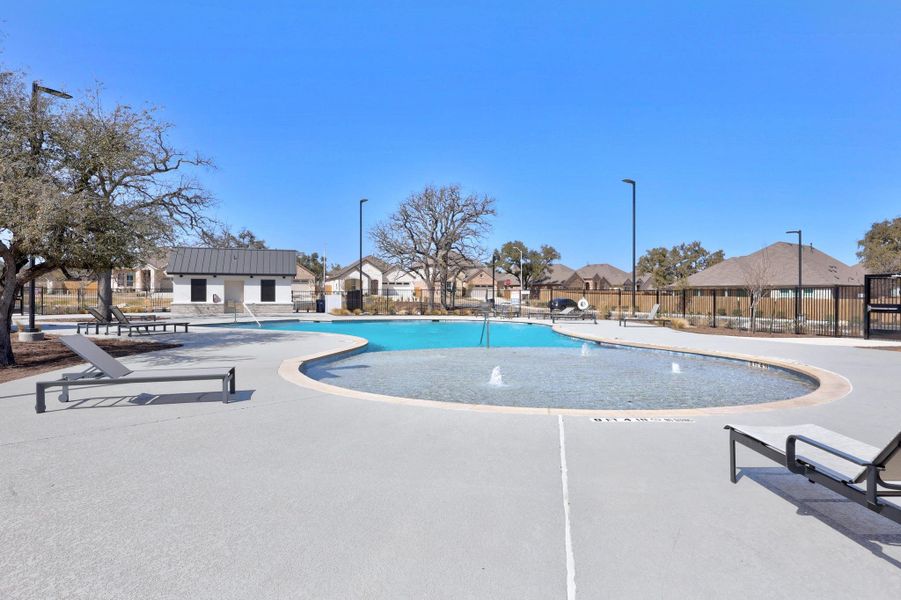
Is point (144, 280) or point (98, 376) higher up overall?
point (144, 280)

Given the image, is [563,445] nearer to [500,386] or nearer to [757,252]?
[500,386]

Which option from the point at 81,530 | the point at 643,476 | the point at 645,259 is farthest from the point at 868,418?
the point at 645,259

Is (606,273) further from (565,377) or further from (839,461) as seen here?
(839,461)

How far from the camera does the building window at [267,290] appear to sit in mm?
33094

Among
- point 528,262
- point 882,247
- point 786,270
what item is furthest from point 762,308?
point 528,262

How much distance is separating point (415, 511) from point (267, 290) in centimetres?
3210

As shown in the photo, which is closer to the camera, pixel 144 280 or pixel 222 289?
pixel 222 289

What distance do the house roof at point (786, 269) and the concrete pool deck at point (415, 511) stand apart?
3686 centimetres

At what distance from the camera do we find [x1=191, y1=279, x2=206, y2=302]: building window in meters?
32.4

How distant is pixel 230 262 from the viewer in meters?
33.0

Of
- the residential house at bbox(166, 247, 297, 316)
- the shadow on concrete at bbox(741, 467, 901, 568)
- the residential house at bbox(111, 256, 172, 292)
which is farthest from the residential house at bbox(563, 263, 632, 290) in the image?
the shadow on concrete at bbox(741, 467, 901, 568)

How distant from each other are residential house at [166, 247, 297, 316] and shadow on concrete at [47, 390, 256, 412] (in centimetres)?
2639

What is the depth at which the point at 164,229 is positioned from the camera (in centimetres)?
1188

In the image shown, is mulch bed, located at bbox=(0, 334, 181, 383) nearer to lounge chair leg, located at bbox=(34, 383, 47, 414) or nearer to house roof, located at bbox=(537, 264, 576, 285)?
lounge chair leg, located at bbox=(34, 383, 47, 414)
